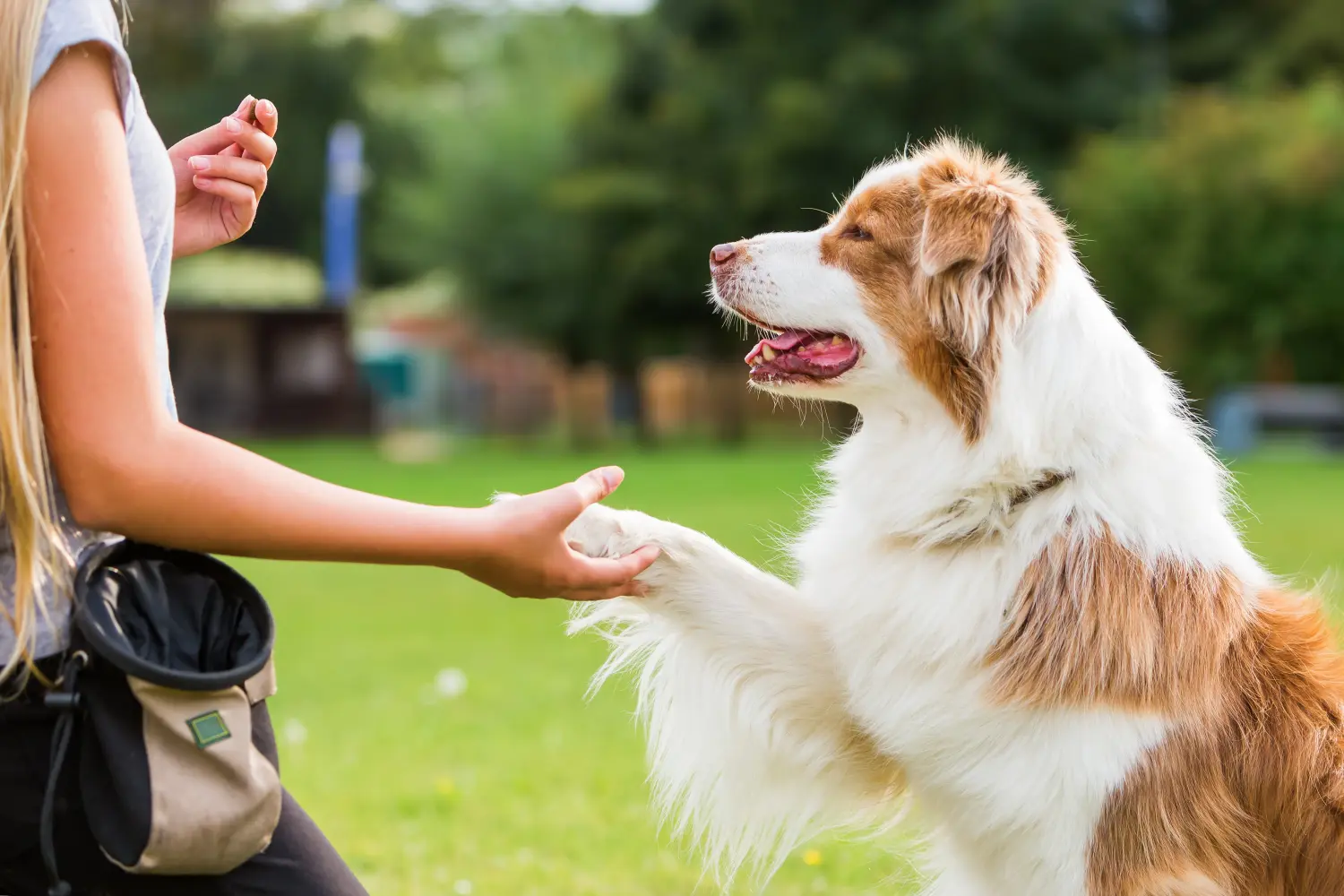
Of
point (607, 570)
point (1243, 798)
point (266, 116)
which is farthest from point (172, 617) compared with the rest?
point (1243, 798)

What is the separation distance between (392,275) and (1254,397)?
33538mm

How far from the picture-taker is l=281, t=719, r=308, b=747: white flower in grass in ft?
Answer: 24.0

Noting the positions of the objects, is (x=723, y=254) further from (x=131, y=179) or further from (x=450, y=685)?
(x=450, y=685)

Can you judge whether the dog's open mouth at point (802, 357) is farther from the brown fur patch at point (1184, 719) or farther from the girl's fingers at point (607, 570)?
the girl's fingers at point (607, 570)

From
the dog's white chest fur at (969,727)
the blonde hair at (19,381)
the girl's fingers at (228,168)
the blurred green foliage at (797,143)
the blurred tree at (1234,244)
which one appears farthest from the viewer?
the blurred green foliage at (797,143)

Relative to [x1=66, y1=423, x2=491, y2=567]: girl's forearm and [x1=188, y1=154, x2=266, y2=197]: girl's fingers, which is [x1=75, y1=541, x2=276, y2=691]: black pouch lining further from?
[x1=188, y1=154, x2=266, y2=197]: girl's fingers

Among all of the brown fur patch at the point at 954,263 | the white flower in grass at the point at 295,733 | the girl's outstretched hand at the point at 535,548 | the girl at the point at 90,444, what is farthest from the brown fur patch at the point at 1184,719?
the white flower in grass at the point at 295,733

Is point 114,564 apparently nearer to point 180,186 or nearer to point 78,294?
point 78,294

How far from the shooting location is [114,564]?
6.98ft

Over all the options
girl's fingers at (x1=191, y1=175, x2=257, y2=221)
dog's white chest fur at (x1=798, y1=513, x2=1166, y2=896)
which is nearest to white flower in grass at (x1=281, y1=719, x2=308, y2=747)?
dog's white chest fur at (x1=798, y1=513, x2=1166, y2=896)

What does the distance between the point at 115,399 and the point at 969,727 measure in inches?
76.1

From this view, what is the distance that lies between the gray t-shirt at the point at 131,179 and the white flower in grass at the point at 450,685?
6.21 m

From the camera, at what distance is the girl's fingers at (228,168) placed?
2764 mm

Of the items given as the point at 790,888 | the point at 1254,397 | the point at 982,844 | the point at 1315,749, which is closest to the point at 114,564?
the point at 982,844
